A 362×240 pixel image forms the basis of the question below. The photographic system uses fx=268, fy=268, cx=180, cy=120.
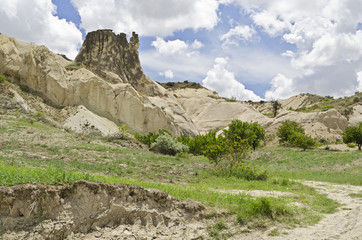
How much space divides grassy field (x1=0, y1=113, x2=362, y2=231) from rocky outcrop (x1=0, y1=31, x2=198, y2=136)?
22.4ft

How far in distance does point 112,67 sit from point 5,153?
35278mm

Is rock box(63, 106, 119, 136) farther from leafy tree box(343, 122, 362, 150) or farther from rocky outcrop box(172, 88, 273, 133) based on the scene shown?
rocky outcrop box(172, 88, 273, 133)

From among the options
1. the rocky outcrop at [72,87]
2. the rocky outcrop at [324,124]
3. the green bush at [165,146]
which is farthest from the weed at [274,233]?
the rocky outcrop at [324,124]

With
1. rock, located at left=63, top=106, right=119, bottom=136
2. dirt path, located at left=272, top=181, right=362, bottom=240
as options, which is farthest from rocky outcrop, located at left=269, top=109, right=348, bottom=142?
dirt path, located at left=272, top=181, right=362, bottom=240

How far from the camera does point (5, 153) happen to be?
37.8ft

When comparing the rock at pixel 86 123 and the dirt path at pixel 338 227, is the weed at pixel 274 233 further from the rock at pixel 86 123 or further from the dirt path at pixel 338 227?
the rock at pixel 86 123

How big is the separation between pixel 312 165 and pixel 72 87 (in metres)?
25.8

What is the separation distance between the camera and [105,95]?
32688 mm

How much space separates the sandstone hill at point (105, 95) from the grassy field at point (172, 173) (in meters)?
6.36

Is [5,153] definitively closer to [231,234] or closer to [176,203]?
[176,203]

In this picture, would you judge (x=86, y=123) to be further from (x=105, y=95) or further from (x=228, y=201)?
(x=228, y=201)

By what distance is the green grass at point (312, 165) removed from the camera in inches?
711

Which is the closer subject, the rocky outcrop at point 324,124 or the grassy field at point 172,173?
the grassy field at point 172,173

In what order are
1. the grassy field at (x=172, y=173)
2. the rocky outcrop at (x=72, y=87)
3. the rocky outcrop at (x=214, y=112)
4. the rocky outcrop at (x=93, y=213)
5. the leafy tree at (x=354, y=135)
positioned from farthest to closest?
the rocky outcrop at (x=214, y=112) < the leafy tree at (x=354, y=135) < the rocky outcrop at (x=72, y=87) < the grassy field at (x=172, y=173) < the rocky outcrop at (x=93, y=213)
